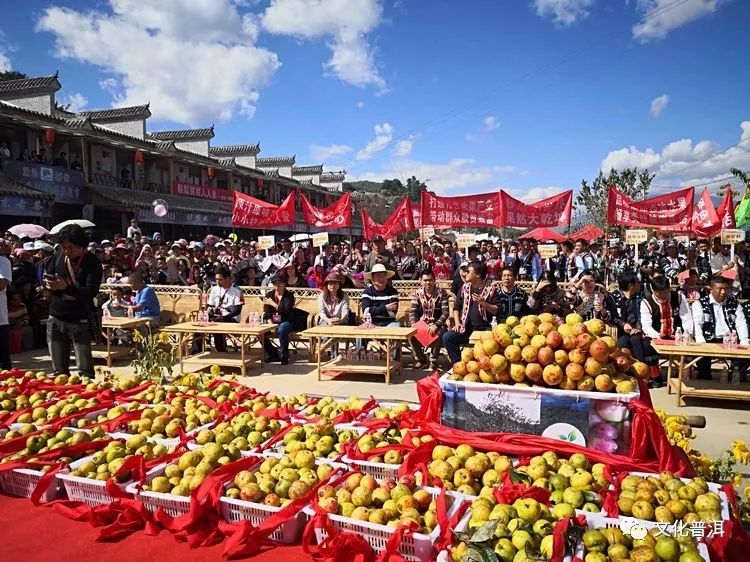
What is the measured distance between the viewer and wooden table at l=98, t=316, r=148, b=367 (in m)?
7.34

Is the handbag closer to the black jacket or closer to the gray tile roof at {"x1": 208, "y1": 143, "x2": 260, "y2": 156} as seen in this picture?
the black jacket

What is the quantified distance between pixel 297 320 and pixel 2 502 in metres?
5.31

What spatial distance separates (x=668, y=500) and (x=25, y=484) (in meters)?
3.53

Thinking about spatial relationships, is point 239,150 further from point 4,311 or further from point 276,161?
point 4,311

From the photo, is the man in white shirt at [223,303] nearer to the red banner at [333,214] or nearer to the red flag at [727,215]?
the red banner at [333,214]

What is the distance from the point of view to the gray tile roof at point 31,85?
18828 mm

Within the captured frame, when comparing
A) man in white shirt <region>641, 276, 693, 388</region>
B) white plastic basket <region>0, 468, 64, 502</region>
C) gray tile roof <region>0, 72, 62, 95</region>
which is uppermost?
gray tile roof <region>0, 72, 62, 95</region>

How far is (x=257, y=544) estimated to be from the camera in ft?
8.10

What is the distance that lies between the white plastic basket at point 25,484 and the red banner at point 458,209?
10144mm

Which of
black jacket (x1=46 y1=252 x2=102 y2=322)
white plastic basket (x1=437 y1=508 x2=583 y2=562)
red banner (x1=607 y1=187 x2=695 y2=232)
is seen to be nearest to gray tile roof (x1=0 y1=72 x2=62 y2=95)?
black jacket (x1=46 y1=252 x2=102 y2=322)

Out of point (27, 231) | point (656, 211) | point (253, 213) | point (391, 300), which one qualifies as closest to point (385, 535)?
point (391, 300)

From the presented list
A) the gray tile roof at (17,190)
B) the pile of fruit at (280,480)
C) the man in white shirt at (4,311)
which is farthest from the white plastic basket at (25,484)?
the gray tile roof at (17,190)

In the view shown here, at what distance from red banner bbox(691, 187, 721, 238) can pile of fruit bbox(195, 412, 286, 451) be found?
1108cm

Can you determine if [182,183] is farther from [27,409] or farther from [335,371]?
[27,409]
